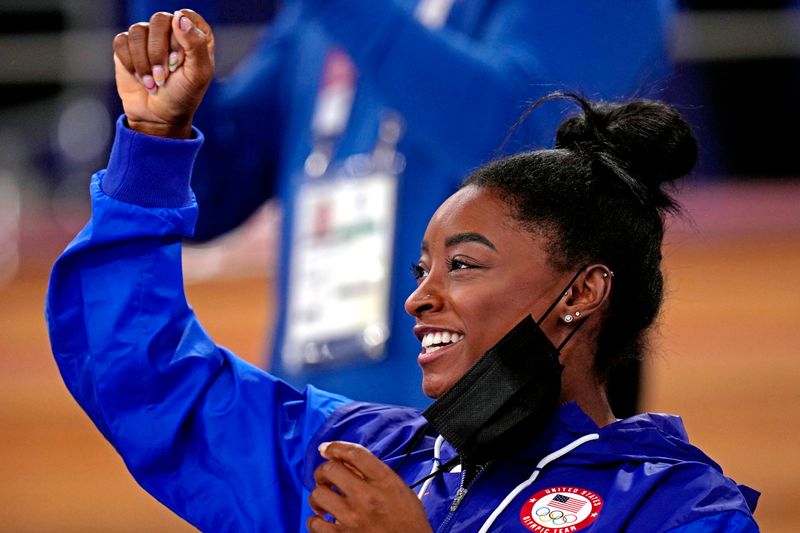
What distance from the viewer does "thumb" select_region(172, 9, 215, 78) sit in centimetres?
114

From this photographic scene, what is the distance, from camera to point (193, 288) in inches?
170

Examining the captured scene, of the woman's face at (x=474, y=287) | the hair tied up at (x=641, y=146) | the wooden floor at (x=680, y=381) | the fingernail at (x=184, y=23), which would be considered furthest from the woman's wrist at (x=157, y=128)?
the wooden floor at (x=680, y=381)

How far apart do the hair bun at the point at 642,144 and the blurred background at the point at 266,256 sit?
1565mm

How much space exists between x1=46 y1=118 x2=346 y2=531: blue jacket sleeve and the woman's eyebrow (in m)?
0.22

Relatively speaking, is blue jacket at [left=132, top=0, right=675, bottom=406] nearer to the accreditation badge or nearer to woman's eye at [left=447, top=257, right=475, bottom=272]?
the accreditation badge

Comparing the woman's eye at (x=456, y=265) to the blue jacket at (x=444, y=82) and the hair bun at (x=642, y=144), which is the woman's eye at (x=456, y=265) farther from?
the blue jacket at (x=444, y=82)

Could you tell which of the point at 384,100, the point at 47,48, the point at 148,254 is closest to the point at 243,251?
the point at 47,48

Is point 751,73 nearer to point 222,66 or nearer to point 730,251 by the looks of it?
point 730,251

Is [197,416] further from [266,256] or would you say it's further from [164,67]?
[266,256]

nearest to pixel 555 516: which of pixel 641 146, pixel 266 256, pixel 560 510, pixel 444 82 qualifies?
pixel 560 510

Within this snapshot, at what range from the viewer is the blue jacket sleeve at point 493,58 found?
5.26 ft

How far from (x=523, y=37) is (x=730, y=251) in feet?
8.99

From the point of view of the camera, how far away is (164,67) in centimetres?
117

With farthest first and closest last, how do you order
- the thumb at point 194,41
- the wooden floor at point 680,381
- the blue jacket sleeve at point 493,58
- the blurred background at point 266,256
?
the blurred background at point 266,256 → the wooden floor at point 680,381 → the blue jacket sleeve at point 493,58 → the thumb at point 194,41
